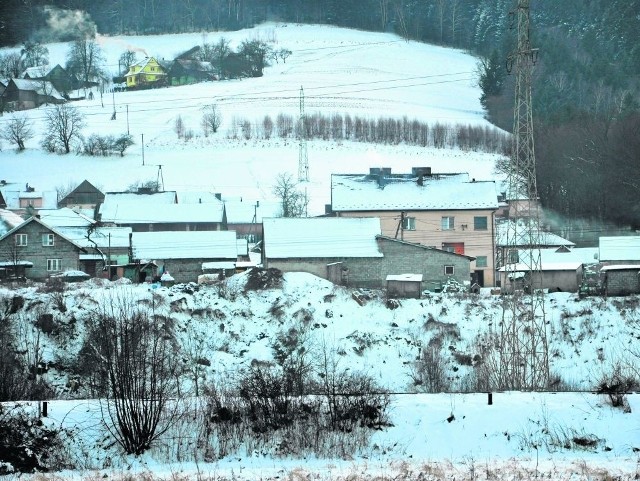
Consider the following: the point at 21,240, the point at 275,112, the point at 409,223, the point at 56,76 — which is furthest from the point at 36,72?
the point at 409,223

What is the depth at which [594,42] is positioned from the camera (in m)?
75.8

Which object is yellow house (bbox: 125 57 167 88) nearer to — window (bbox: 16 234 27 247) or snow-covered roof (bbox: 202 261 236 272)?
window (bbox: 16 234 27 247)

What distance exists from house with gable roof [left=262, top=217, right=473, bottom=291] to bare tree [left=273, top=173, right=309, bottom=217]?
44.5ft

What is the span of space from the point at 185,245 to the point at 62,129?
32.1 m

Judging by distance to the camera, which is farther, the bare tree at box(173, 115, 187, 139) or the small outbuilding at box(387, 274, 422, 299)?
the bare tree at box(173, 115, 187, 139)

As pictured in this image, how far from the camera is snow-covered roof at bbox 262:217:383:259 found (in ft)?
99.6

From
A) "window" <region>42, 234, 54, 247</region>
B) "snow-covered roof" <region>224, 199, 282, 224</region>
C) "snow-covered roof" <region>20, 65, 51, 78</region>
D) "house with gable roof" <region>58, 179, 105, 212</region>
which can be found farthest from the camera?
"snow-covered roof" <region>20, 65, 51, 78</region>

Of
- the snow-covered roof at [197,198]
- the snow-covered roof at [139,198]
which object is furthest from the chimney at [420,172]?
the snow-covered roof at [139,198]

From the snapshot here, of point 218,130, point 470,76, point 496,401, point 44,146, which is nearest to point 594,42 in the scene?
point 470,76

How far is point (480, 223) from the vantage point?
35906 millimetres

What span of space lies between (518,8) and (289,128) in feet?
154

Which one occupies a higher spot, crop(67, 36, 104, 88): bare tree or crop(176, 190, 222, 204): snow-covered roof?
crop(67, 36, 104, 88): bare tree

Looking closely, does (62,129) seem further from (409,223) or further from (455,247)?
(455,247)

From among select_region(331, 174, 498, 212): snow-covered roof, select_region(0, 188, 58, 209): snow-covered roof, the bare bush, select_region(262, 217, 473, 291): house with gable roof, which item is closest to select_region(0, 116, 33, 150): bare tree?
select_region(0, 188, 58, 209): snow-covered roof
